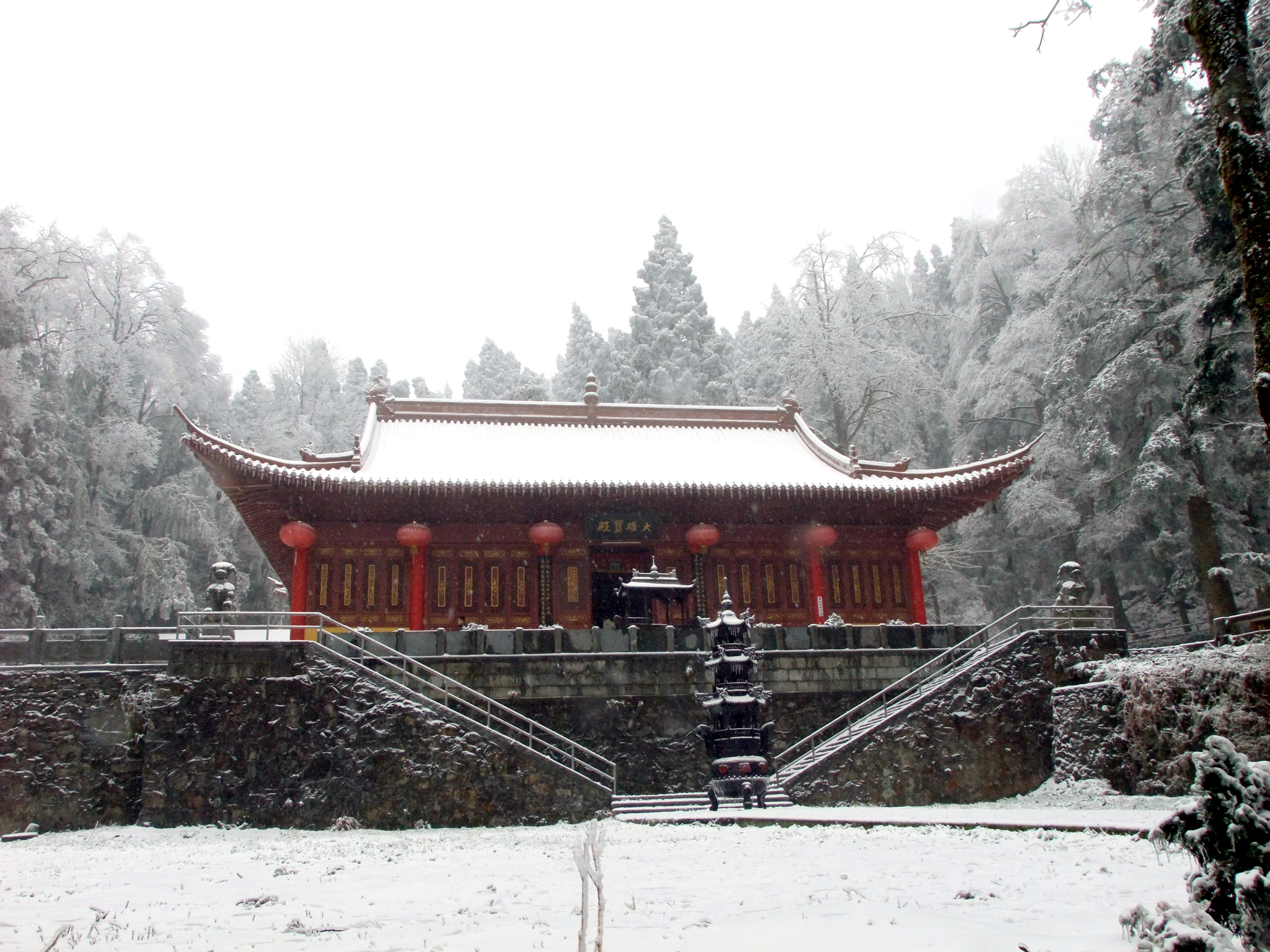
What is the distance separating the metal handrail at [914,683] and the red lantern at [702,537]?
465 cm

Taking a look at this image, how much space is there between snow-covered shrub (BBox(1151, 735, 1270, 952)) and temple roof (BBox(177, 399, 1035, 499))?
Result: 14.3 metres

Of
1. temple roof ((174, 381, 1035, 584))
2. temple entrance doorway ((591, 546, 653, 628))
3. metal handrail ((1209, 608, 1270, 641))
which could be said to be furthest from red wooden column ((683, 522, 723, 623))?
metal handrail ((1209, 608, 1270, 641))

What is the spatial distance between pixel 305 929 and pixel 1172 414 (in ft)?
70.6

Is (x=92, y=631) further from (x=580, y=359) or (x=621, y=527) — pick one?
(x=580, y=359)

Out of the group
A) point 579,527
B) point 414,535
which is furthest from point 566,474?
point 414,535

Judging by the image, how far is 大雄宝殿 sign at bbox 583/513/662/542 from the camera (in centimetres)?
1920

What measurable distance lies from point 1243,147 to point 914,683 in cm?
1112

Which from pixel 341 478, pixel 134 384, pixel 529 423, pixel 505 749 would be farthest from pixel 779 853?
pixel 134 384

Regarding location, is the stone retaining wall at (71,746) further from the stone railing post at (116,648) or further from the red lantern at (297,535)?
the red lantern at (297,535)

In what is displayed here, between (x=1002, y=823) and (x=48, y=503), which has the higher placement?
(x=48, y=503)

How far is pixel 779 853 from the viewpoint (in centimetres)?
825

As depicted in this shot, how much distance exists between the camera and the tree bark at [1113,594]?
2639 cm

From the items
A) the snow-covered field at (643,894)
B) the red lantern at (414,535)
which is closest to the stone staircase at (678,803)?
the snow-covered field at (643,894)

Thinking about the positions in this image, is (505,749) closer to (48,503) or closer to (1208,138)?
(1208,138)
